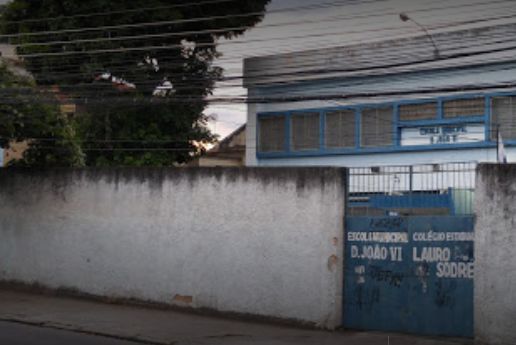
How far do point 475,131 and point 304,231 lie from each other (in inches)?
349

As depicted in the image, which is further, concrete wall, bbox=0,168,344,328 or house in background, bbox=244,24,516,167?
Result: house in background, bbox=244,24,516,167

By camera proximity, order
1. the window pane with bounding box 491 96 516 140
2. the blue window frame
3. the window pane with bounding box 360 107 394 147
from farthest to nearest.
→ the window pane with bounding box 360 107 394 147, the blue window frame, the window pane with bounding box 491 96 516 140

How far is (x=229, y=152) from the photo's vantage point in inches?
1358

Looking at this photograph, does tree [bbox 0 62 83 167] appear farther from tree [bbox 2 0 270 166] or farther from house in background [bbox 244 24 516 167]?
house in background [bbox 244 24 516 167]

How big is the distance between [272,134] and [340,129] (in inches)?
95.4

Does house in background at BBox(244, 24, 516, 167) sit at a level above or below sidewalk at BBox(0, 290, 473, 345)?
above

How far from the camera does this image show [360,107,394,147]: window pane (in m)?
19.3

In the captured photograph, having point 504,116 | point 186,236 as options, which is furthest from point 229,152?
point 186,236

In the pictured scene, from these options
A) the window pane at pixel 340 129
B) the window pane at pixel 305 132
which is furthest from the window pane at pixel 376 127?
the window pane at pixel 305 132

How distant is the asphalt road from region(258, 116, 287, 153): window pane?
12318 mm

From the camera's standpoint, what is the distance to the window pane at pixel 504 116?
17391 millimetres

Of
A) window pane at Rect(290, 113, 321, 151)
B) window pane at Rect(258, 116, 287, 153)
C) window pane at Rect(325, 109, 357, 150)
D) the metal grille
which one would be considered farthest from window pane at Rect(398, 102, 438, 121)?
the metal grille

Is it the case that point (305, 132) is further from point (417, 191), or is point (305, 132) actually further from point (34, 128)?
point (417, 191)

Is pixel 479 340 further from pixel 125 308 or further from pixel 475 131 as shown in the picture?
pixel 475 131
